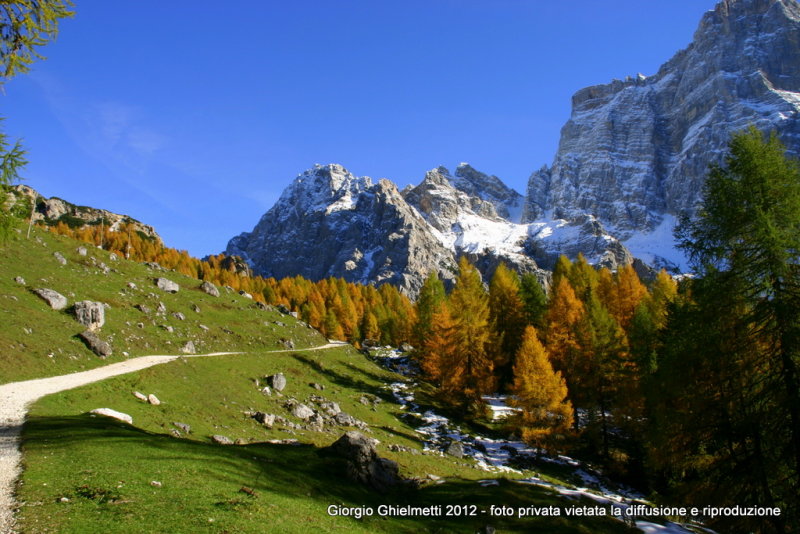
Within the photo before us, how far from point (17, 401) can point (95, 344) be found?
11114 mm

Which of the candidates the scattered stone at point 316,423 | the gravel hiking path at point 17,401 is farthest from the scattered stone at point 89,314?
the scattered stone at point 316,423

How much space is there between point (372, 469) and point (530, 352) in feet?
72.5

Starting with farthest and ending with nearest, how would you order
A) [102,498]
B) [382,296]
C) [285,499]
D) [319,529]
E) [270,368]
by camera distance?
[382,296] < [270,368] < [285,499] < [319,529] < [102,498]

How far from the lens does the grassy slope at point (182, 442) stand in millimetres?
11414

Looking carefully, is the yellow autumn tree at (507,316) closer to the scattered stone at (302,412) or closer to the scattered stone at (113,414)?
the scattered stone at (302,412)

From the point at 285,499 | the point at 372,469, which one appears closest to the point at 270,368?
the point at 372,469

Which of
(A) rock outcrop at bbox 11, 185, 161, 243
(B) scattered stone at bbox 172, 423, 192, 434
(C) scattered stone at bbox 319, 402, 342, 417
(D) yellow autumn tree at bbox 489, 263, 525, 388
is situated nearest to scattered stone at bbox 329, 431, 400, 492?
(B) scattered stone at bbox 172, 423, 192, 434

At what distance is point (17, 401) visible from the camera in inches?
816

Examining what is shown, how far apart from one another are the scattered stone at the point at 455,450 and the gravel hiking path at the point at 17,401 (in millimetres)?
22380

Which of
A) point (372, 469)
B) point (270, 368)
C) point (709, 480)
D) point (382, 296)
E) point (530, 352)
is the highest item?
point (382, 296)

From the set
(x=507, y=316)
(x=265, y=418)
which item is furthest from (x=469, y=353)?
(x=265, y=418)

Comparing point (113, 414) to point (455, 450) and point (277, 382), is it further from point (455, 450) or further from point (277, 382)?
point (455, 450)

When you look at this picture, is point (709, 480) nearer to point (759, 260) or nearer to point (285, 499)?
point (759, 260)

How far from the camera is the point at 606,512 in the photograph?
830 inches
